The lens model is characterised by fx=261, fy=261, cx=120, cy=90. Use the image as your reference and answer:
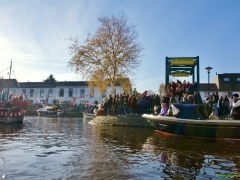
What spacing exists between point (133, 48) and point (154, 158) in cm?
1974

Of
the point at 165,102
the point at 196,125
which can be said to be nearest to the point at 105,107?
the point at 165,102

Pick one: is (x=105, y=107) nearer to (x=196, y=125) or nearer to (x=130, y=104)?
(x=130, y=104)

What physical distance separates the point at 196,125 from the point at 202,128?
0.29 meters

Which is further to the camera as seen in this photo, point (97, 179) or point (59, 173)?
point (59, 173)

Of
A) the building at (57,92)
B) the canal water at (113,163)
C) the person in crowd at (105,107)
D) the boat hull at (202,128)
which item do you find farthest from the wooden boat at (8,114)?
the building at (57,92)

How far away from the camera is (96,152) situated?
7.95 metres

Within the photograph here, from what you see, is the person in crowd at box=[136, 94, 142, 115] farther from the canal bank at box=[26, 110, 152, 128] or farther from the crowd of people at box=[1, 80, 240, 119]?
the canal bank at box=[26, 110, 152, 128]

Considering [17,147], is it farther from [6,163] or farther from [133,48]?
[133,48]

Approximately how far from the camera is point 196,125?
1191 centimetres

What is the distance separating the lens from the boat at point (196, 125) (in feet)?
36.4

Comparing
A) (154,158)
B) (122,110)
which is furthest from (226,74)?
(154,158)

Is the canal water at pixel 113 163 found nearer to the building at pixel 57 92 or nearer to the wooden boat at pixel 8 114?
the wooden boat at pixel 8 114

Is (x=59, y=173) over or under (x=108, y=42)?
under

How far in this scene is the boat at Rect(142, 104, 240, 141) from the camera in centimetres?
1109
